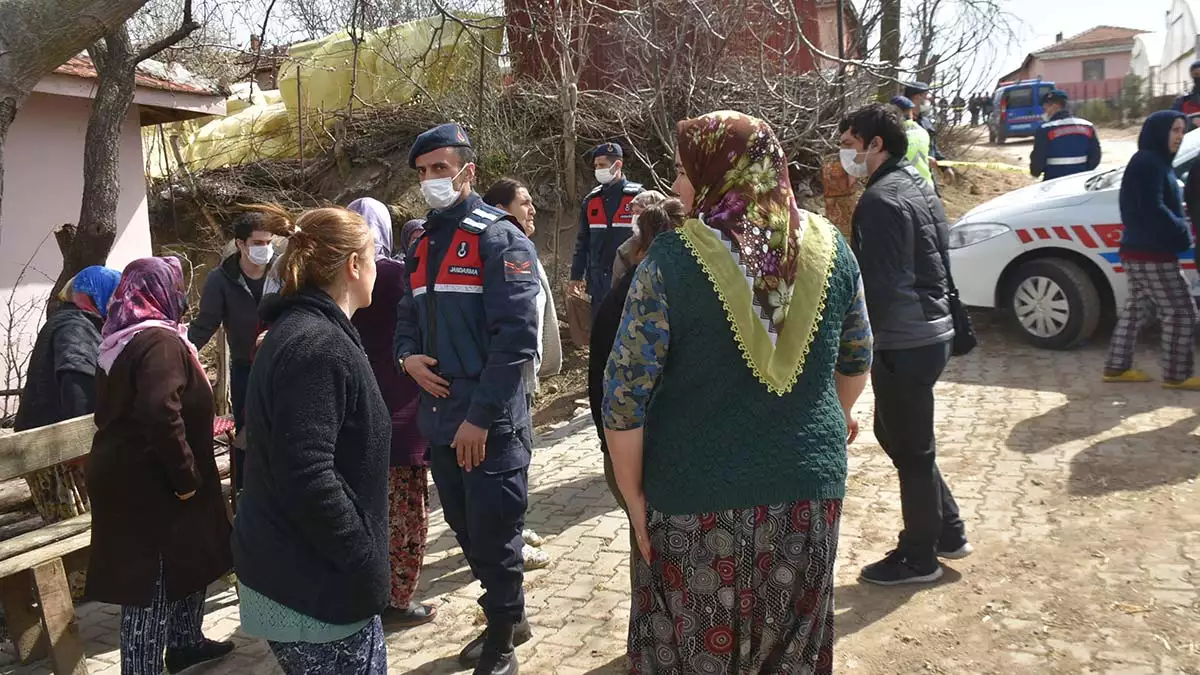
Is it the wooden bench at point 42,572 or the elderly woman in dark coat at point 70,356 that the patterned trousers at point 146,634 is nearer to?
the wooden bench at point 42,572

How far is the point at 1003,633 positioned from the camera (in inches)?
153

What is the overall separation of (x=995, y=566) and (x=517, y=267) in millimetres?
2637

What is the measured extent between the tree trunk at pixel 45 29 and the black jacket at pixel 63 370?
1.11 meters

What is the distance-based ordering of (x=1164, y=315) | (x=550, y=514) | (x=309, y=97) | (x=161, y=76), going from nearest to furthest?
(x=550, y=514)
(x=1164, y=315)
(x=161, y=76)
(x=309, y=97)

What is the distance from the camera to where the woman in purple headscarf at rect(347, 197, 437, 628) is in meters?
4.36

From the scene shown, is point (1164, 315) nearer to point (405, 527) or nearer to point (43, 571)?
point (405, 527)

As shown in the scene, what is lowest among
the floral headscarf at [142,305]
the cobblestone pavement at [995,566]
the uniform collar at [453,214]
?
the cobblestone pavement at [995,566]

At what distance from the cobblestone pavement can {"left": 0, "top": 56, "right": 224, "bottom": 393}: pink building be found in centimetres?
555

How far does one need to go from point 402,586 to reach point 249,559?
1910mm

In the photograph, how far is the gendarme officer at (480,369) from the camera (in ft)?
11.8

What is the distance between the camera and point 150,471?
3.67 meters

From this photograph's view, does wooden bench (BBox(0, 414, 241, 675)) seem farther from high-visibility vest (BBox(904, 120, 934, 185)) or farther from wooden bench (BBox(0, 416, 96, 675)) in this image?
high-visibility vest (BBox(904, 120, 934, 185))

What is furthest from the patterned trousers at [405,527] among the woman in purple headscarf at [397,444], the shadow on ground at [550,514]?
the shadow on ground at [550,514]

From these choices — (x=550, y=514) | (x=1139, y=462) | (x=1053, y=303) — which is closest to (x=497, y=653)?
(x=550, y=514)
